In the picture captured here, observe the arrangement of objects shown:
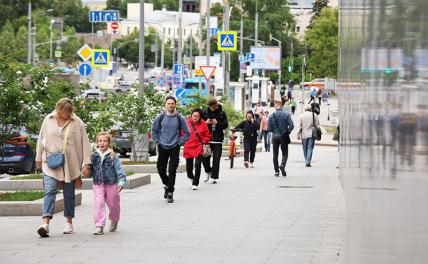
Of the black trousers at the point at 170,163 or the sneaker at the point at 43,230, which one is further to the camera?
the black trousers at the point at 170,163

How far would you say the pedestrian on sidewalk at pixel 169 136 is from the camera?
62.5ft

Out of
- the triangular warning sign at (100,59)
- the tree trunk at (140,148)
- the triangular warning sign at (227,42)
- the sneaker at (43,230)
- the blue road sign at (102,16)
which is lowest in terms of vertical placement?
the tree trunk at (140,148)

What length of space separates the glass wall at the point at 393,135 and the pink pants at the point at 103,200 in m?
8.43

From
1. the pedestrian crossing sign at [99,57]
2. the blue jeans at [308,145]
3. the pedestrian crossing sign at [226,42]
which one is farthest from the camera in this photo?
the pedestrian crossing sign at [226,42]

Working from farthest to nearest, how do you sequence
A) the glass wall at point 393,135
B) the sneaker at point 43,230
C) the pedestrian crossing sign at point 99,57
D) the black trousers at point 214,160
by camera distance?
the pedestrian crossing sign at point 99,57
the black trousers at point 214,160
the sneaker at point 43,230
the glass wall at point 393,135

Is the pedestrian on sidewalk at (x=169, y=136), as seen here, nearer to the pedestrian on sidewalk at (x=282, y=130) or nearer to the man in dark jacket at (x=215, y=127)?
the man in dark jacket at (x=215, y=127)

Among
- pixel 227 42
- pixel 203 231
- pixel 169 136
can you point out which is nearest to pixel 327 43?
pixel 227 42

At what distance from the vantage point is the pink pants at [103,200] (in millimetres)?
13805

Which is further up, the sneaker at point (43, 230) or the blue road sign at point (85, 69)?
the blue road sign at point (85, 69)

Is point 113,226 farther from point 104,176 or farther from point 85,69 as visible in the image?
point 85,69

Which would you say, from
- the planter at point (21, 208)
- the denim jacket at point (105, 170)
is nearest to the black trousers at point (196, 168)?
the planter at point (21, 208)

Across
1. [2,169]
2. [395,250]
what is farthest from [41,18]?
[395,250]

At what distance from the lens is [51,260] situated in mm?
11398

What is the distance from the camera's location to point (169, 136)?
750 inches
